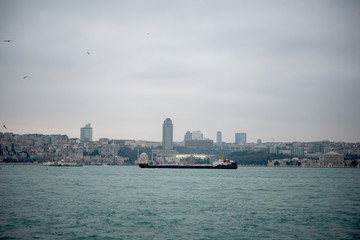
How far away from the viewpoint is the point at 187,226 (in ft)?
75.2

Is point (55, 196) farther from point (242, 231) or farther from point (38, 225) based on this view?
point (242, 231)

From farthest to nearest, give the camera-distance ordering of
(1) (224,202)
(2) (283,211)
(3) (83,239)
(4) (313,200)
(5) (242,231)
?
(4) (313,200) < (1) (224,202) < (2) (283,211) < (5) (242,231) < (3) (83,239)

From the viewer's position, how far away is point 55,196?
3731 cm

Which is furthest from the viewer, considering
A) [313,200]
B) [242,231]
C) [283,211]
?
[313,200]

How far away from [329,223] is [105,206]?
16326 millimetres

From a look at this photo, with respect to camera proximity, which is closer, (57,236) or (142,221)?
(57,236)

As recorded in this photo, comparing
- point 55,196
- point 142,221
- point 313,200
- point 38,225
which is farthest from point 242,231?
point 55,196

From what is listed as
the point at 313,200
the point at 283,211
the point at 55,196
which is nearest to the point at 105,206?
the point at 55,196

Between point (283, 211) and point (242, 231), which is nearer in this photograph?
point (242, 231)

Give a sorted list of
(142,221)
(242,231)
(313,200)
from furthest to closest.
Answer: (313,200) → (142,221) → (242,231)

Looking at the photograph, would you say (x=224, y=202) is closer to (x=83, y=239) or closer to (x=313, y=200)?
(x=313, y=200)

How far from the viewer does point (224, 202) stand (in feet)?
112

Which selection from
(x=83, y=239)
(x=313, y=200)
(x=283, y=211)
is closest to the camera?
(x=83, y=239)

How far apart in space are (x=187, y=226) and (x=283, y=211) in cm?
948
